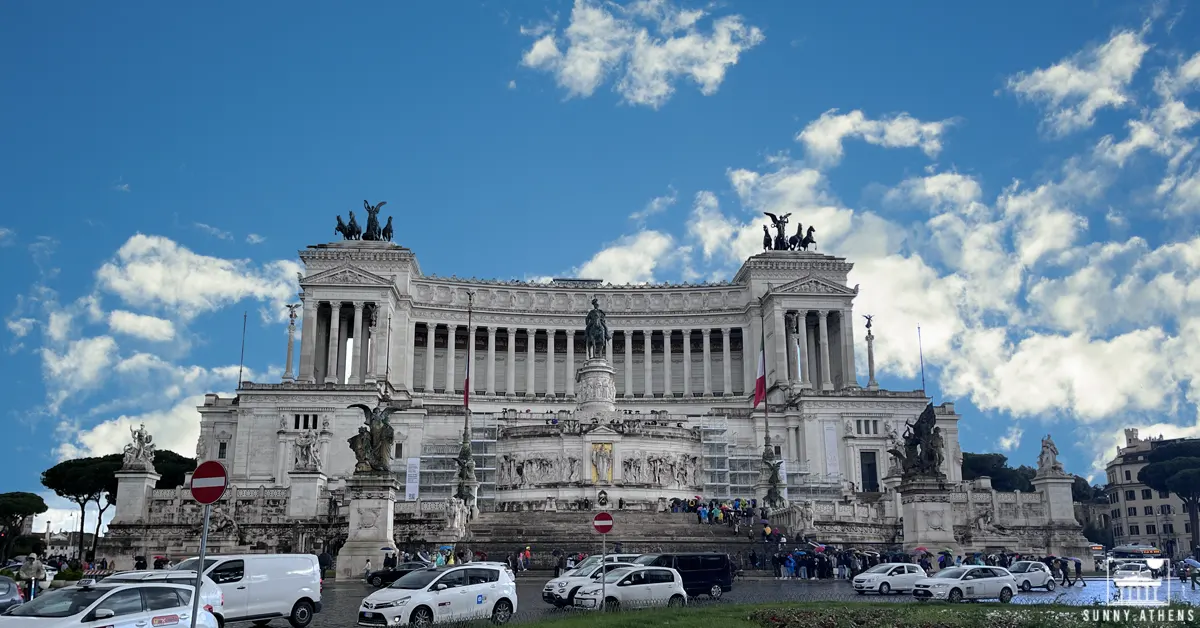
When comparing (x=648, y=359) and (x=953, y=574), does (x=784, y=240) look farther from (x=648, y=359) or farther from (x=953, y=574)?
(x=953, y=574)

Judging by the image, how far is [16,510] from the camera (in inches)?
3841

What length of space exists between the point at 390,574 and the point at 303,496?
21371 mm

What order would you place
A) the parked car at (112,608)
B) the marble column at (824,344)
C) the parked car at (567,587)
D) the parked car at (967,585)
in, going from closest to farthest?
the parked car at (112,608) < the parked car at (567,587) < the parked car at (967,585) < the marble column at (824,344)

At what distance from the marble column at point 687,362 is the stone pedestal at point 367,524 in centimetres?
6199

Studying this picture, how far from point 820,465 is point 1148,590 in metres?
50.4

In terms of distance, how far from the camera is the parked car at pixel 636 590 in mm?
27547

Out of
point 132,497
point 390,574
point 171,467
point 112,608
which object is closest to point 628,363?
point 171,467

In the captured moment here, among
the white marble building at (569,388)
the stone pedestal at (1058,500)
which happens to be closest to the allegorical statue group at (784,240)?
the white marble building at (569,388)

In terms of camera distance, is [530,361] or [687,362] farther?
[687,362]

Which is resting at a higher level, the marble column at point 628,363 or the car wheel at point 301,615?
the marble column at point 628,363

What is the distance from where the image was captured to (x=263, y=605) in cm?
2506

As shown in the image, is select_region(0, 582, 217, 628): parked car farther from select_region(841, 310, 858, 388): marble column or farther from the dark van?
select_region(841, 310, 858, 388): marble column

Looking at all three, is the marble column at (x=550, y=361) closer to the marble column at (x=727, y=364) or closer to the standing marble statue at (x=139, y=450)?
the marble column at (x=727, y=364)

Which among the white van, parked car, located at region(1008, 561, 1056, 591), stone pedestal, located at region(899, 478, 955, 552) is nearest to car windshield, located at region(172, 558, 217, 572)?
the white van
